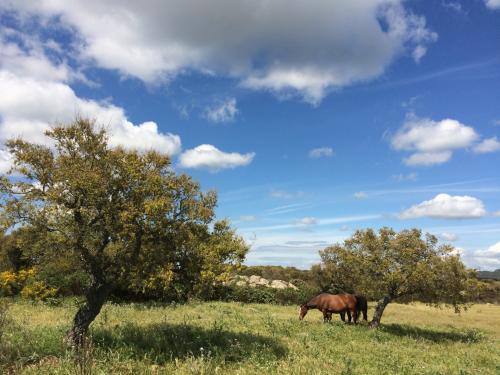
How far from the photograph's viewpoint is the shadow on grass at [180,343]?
14680 millimetres

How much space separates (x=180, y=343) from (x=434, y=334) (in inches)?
753

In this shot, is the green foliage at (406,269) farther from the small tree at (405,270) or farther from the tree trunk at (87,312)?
the tree trunk at (87,312)

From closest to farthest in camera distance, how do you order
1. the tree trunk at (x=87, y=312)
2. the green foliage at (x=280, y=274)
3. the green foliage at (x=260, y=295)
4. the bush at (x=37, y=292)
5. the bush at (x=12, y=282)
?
the tree trunk at (x=87, y=312) → the bush at (x=37, y=292) → the bush at (x=12, y=282) → the green foliage at (x=260, y=295) → the green foliage at (x=280, y=274)

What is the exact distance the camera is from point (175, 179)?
16031 mm

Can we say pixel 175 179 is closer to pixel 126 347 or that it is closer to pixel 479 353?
pixel 126 347

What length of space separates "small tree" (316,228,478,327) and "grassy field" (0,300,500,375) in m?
2.61

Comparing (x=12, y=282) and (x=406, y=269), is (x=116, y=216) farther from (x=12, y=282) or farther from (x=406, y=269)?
(x=12, y=282)

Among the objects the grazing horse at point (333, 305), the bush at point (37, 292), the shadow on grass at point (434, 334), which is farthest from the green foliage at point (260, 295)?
the shadow on grass at point (434, 334)

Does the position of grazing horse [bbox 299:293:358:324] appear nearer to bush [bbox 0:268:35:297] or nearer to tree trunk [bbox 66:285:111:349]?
tree trunk [bbox 66:285:111:349]

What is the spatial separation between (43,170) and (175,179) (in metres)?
4.75

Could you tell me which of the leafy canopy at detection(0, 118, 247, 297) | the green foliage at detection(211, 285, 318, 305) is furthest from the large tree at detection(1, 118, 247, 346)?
the green foliage at detection(211, 285, 318, 305)

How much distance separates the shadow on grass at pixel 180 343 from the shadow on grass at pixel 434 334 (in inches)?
454

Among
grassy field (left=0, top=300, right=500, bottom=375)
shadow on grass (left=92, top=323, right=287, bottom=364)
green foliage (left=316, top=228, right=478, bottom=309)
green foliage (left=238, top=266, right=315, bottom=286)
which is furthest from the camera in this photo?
green foliage (left=238, top=266, right=315, bottom=286)

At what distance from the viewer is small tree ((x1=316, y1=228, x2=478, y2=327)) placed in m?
25.1
